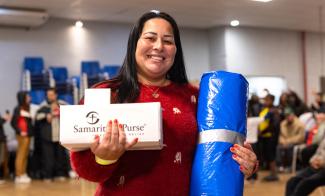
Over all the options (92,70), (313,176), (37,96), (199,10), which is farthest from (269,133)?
(37,96)

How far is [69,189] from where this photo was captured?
25.9 feet

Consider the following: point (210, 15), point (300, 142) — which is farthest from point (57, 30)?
point (300, 142)

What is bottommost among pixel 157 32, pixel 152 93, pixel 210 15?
pixel 152 93

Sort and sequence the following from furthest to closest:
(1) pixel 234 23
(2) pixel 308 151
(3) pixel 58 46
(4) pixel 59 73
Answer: (1) pixel 234 23, (3) pixel 58 46, (4) pixel 59 73, (2) pixel 308 151

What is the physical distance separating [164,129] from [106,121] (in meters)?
0.24

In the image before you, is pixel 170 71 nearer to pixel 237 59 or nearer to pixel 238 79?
pixel 238 79

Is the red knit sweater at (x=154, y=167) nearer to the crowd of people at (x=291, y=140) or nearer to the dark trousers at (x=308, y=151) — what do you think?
the crowd of people at (x=291, y=140)

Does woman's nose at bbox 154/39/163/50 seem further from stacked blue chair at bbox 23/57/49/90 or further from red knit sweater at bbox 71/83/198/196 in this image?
stacked blue chair at bbox 23/57/49/90

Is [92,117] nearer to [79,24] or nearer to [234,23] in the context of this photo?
[79,24]

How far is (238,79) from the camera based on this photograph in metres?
1.89

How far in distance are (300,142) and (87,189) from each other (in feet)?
15.4

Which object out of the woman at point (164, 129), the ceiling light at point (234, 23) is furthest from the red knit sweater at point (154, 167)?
the ceiling light at point (234, 23)

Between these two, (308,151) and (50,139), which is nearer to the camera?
(308,151)

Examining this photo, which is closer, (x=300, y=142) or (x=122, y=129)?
(x=122, y=129)
